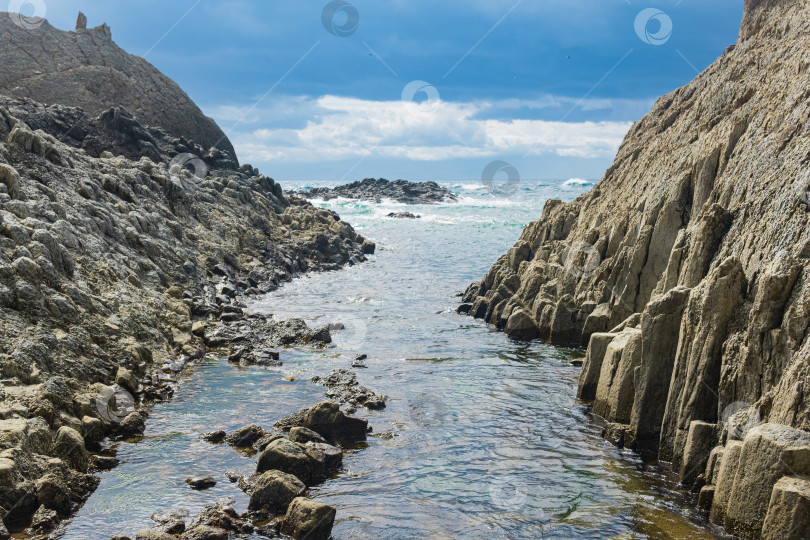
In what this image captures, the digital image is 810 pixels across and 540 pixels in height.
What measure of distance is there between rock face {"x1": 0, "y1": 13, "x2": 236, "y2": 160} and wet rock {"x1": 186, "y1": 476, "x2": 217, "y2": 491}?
206 ft

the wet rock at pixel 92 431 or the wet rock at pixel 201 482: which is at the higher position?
the wet rock at pixel 92 431

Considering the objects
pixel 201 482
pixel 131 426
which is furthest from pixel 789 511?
pixel 131 426

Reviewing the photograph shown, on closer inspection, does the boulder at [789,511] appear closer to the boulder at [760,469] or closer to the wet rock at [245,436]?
the boulder at [760,469]

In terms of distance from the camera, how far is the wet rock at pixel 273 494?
1225 cm

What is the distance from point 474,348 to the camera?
26688 mm

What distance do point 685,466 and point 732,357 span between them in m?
2.59

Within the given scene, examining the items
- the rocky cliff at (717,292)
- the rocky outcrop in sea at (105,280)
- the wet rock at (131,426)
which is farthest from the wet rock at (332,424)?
the rocky cliff at (717,292)

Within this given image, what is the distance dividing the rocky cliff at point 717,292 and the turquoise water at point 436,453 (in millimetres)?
1205

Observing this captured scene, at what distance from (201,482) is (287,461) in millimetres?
1883
